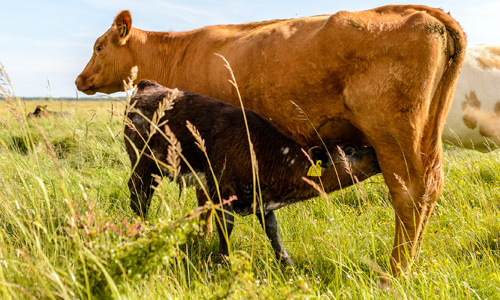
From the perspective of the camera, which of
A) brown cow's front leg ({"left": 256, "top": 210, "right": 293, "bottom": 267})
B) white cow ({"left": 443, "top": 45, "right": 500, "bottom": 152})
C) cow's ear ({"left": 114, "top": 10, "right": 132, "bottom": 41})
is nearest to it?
brown cow's front leg ({"left": 256, "top": 210, "right": 293, "bottom": 267})

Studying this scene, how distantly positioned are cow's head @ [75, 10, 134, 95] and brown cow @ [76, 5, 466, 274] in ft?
7.29

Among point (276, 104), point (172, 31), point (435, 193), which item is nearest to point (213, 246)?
point (276, 104)

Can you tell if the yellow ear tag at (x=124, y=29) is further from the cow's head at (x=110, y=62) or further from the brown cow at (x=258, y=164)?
the brown cow at (x=258, y=164)

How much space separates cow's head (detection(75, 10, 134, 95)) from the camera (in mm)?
5875

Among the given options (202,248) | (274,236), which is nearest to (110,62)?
(202,248)

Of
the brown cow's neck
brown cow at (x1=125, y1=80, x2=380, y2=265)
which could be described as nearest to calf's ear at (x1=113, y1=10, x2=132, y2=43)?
the brown cow's neck

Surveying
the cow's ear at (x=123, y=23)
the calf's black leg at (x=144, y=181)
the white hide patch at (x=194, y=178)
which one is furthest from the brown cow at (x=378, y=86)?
the cow's ear at (x=123, y=23)

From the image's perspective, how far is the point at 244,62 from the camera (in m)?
4.39

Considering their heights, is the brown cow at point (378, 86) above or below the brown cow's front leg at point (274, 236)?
above

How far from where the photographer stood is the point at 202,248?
142 inches

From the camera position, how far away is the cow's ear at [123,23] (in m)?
5.71

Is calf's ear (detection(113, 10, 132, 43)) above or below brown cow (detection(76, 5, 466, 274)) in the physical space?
above

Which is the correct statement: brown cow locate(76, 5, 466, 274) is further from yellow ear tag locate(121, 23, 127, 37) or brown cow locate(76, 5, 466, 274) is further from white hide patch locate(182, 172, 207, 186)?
yellow ear tag locate(121, 23, 127, 37)

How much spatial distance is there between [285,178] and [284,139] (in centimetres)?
33
